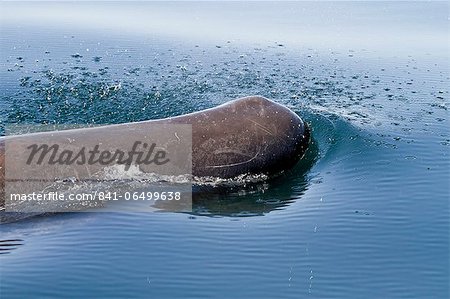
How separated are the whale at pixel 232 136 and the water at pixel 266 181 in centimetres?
45

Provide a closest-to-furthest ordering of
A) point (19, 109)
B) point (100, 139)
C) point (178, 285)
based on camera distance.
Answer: point (178, 285)
point (100, 139)
point (19, 109)

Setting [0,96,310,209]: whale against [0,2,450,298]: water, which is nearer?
[0,2,450,298]: water

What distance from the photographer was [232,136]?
529 inches

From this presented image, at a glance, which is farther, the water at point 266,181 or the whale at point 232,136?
the whale at point 232,136

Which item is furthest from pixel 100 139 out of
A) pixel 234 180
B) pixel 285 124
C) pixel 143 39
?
pixel 143 39

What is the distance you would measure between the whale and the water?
45cm

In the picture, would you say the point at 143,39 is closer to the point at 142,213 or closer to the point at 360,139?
the point at 360,139

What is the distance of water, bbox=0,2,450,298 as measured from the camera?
9.63 meters

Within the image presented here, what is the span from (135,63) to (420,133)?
11.4m

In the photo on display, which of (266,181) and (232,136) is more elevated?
(232,136)

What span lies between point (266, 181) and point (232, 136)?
1.16 metres

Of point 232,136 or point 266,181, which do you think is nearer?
point 232,136

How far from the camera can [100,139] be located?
1271 centimetres

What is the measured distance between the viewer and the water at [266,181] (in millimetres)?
9633
